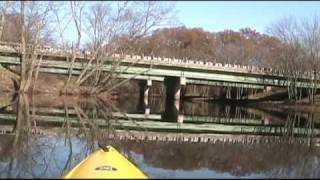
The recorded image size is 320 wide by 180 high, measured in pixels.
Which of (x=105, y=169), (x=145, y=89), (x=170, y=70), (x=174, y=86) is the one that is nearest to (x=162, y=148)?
(x=105, y=169)

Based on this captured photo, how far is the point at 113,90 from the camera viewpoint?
7256cm

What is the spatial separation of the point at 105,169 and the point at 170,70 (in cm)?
6215

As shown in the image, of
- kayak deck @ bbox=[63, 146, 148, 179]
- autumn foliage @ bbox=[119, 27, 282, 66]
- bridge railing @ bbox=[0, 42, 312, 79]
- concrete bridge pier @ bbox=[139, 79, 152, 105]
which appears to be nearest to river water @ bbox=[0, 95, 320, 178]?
kayak deck @ bbox=[63, 146, 148, 179]

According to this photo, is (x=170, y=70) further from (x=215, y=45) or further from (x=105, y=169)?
(x=105, y=169)

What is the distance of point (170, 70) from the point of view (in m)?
74.9

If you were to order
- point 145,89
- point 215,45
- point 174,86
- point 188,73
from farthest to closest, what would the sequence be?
point 215,45 < point 145,89 < point 174,86 < point 188,73

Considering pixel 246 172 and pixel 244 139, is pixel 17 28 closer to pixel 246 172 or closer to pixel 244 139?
pixel 244 139

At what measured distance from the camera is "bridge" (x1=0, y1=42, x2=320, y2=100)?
211 feet

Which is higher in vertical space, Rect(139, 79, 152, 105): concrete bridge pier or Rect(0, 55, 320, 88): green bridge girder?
Rect(0, 55, 320, 88): green bridge girder

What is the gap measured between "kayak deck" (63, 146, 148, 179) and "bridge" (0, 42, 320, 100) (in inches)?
1918

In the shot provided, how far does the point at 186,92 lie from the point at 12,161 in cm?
7836

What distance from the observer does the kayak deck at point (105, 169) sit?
12.7 m

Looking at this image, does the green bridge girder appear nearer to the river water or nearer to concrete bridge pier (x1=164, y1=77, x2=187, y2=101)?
concrete bridge pier (x1=164, y1=77, x2=187, y2=101)

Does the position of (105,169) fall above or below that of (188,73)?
above
